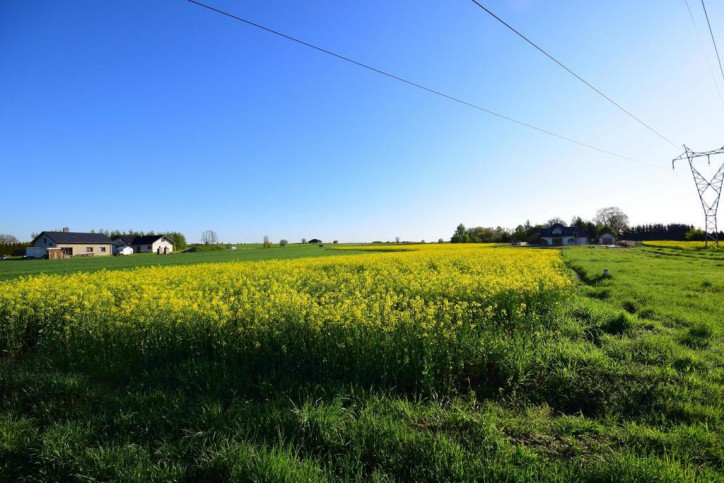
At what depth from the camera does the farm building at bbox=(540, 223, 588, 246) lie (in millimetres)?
81625

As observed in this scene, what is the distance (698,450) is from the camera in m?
3.06

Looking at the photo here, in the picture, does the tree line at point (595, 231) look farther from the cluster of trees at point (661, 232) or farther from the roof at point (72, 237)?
the roof at point (72, 237)

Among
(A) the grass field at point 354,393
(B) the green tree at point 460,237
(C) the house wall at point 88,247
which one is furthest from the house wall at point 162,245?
(A) the grass field at point 354,393

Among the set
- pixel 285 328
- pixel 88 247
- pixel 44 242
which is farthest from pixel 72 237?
pixel 285 328

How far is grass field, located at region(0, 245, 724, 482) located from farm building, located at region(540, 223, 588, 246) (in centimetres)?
8395

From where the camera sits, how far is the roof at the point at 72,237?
67.4 meters

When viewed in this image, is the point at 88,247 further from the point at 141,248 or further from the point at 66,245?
the point at 141,248

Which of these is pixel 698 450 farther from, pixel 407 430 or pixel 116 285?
pixel 116 285

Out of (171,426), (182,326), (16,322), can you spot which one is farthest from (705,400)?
(16,322)

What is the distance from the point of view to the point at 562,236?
3255 inches

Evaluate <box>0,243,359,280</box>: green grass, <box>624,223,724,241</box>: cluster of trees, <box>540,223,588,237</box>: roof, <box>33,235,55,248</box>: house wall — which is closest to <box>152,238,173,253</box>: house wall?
<box>33,235,55,248</box>: house wall

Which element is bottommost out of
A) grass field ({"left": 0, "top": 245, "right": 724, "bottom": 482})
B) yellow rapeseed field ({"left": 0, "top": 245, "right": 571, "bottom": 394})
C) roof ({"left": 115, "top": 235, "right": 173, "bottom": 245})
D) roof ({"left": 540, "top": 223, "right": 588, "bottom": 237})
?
grass field ({"left": 0, "top": 245, "right": 724, "bottom": 482})

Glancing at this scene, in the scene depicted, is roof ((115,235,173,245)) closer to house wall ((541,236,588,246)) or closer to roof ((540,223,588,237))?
roof ((540,223,588,237))

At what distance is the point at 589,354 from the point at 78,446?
6.58 meters
